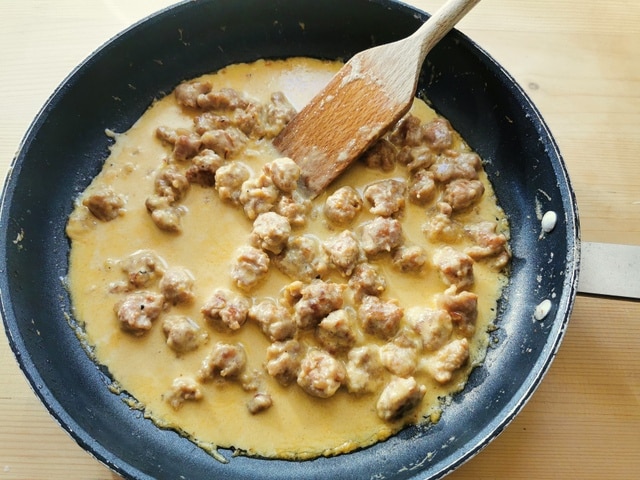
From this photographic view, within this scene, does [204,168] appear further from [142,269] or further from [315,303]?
[315,303]

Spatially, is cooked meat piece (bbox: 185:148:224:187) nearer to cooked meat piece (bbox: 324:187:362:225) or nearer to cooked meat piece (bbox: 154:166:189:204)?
cooked meat piece (bbox: 154:166:189:204)

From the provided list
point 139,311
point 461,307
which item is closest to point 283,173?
point 139,311

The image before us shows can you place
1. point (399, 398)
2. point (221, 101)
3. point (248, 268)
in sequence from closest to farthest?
1. point (399, 398)
2. point (248, 268)
3. point (221, 101)

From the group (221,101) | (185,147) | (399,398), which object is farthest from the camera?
(221,101)

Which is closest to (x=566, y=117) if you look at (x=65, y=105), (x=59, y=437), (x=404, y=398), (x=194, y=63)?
(x=404, y=398)

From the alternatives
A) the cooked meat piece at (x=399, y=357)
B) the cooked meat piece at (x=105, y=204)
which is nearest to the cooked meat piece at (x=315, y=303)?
the cooked meat piece at (x=399, y=357)

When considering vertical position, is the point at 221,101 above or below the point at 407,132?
above

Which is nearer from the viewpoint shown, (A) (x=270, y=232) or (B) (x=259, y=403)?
(B) (x=259, y=403)

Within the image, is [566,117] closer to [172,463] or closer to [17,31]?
[172,463]
